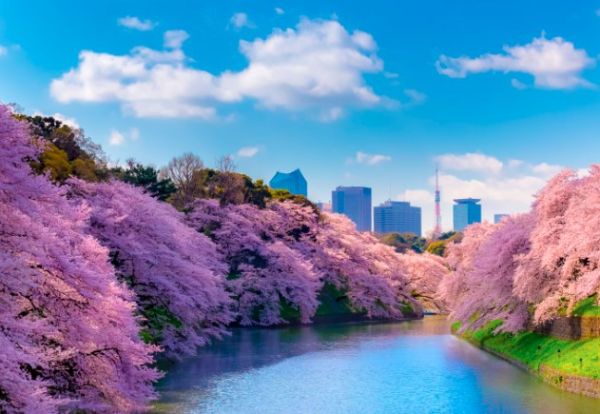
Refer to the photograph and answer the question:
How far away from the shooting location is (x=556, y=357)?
32.3m

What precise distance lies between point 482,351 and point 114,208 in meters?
25.2

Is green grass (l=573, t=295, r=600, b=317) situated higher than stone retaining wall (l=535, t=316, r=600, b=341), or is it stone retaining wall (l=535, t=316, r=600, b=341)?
green grass (l=573, t=295, r=600, b=317)

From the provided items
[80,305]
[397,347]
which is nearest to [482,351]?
[397,347]

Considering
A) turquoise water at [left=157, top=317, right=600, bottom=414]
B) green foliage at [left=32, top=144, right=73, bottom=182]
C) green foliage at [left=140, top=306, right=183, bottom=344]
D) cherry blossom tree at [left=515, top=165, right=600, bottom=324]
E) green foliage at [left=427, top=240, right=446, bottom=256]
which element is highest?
green foliage at [left=32, top=144, right=73, bottom=182]

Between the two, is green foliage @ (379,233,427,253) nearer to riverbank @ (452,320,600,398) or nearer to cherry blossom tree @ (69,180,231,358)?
riverbank @ (452,320,600,398)

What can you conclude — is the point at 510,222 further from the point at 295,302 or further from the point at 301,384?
the point at 295,302

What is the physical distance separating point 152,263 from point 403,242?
5347 inches

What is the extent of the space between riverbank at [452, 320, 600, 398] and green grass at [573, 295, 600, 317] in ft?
4.36

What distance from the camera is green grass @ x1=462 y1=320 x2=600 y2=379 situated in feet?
94.3

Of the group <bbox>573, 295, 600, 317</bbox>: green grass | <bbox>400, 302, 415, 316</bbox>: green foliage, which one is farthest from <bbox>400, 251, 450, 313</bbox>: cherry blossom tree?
<bbox>573, 295, 600, 317</bbox>: green grass

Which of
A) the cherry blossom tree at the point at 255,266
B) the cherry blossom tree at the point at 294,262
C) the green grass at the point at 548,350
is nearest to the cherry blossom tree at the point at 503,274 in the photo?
the green grass at the point at 548,350

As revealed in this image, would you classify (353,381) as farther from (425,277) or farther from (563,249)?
(425,277)

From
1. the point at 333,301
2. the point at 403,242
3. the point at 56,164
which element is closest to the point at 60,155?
the point at 56,164

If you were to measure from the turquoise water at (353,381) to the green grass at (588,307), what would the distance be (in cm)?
400
